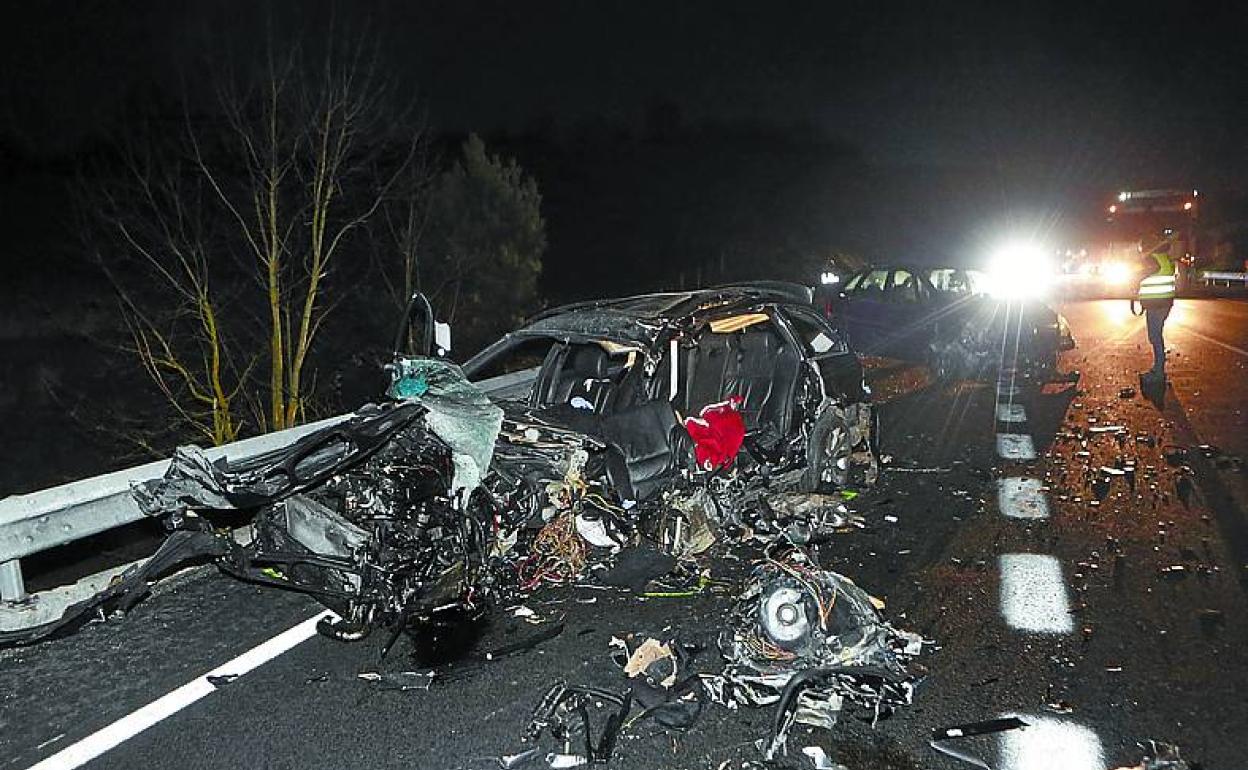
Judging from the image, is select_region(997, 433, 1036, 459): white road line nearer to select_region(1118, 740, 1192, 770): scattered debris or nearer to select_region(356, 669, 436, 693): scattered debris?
select_region(1118, 740, 1192, 770): scattered debris

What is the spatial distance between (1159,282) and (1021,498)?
22.9ft

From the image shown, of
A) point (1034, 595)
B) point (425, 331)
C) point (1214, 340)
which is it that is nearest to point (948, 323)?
point (1214, 340)

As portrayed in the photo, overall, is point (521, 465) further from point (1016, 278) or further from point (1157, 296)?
point (1016, 278)

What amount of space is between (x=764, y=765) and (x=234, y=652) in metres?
2.60

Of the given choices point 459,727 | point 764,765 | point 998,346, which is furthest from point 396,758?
point 998,346

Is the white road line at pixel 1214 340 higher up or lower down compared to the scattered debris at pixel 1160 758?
higher up

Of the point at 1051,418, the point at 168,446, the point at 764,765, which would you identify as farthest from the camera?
the point at 168,446

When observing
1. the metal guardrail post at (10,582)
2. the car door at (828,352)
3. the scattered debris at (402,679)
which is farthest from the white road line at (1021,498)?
the metal guardrail post at (10,582)

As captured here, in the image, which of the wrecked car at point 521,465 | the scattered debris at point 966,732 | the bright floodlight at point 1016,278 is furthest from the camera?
the bright floodlight at point 1016,278

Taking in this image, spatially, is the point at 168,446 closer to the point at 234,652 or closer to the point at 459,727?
the point at 234,652

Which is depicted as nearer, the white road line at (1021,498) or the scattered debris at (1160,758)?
the scattered debris at (1160,758)

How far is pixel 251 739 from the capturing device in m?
3.62

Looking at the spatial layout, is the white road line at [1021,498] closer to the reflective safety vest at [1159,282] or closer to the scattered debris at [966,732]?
the scattered debris at [966,732]

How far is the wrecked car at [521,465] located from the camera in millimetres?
4414
